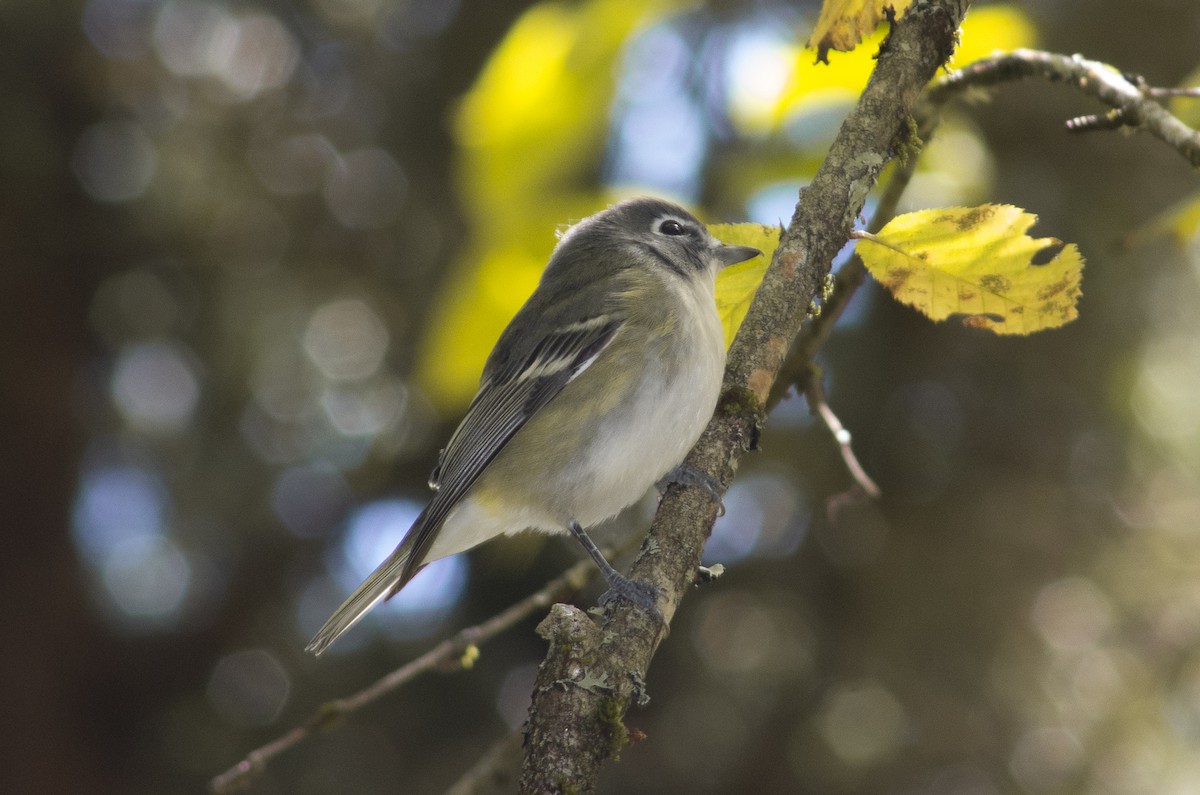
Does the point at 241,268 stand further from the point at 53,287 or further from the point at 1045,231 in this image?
the point at 1045,231

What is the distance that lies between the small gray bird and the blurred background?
70 centimetres

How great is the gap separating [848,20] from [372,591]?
7.07 ft

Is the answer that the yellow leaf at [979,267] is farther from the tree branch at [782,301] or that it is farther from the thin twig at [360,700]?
the thin twig at [360,700]

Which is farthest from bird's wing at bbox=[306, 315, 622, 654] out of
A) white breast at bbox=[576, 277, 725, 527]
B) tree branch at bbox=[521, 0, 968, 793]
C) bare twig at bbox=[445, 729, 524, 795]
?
tree branch at bbox=[521, 0, 968, 793]

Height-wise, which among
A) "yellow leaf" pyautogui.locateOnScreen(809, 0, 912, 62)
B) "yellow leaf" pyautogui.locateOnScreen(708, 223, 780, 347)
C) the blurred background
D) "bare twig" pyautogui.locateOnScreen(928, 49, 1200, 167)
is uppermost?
"yellow leaf" pyautogui.locateOnScreen(809, 0, 912, 62)

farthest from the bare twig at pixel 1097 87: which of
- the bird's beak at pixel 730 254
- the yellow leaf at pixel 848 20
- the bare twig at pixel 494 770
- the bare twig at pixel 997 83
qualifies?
the bare twig at pixel 494 770

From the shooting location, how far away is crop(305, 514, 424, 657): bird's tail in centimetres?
304

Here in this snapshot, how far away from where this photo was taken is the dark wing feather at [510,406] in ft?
9.82

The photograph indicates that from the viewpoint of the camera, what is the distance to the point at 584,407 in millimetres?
2984

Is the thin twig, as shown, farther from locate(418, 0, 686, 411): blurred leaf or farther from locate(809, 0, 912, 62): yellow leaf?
locate(809, 0, 912, 62): yellow leaf

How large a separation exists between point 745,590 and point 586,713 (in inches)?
130

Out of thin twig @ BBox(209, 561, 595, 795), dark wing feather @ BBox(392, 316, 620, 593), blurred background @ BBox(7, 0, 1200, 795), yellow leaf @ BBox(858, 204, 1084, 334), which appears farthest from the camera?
blurred background @ BBox(7, 0, 1200, 795)

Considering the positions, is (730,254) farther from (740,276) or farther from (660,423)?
(660,423)

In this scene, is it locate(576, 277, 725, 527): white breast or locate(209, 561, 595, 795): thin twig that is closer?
locate(209, 561, 595, 795): thin twig
